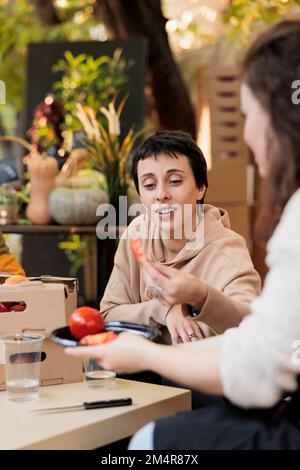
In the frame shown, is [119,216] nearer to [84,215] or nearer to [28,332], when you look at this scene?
[84,215]

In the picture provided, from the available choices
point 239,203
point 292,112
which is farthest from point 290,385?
point 239,203

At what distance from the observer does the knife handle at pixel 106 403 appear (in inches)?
63.2

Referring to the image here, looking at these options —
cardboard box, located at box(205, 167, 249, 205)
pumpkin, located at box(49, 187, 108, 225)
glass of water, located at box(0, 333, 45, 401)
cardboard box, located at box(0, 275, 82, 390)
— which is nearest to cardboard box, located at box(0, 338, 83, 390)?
cardboard box, located at box(0, 275, 82, 390)

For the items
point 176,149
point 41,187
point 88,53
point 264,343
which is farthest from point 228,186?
point 264,343

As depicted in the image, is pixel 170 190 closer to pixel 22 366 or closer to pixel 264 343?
pixel 22 366

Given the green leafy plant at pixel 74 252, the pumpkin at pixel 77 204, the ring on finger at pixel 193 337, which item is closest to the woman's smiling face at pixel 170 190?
the ring on finger at pixel 193 337

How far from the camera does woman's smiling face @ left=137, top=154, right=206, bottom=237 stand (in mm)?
2172

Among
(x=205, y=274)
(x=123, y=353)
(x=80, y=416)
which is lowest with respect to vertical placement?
(x=80, y=416)

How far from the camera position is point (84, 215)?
3.74m

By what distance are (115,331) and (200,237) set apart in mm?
611

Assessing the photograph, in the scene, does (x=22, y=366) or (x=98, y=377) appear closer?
(x=22, y=366)

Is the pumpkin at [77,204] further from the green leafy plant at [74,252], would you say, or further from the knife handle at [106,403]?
the knife handle at [106,403]

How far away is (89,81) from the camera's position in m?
4.88

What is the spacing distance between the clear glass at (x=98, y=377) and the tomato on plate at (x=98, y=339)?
32cm
